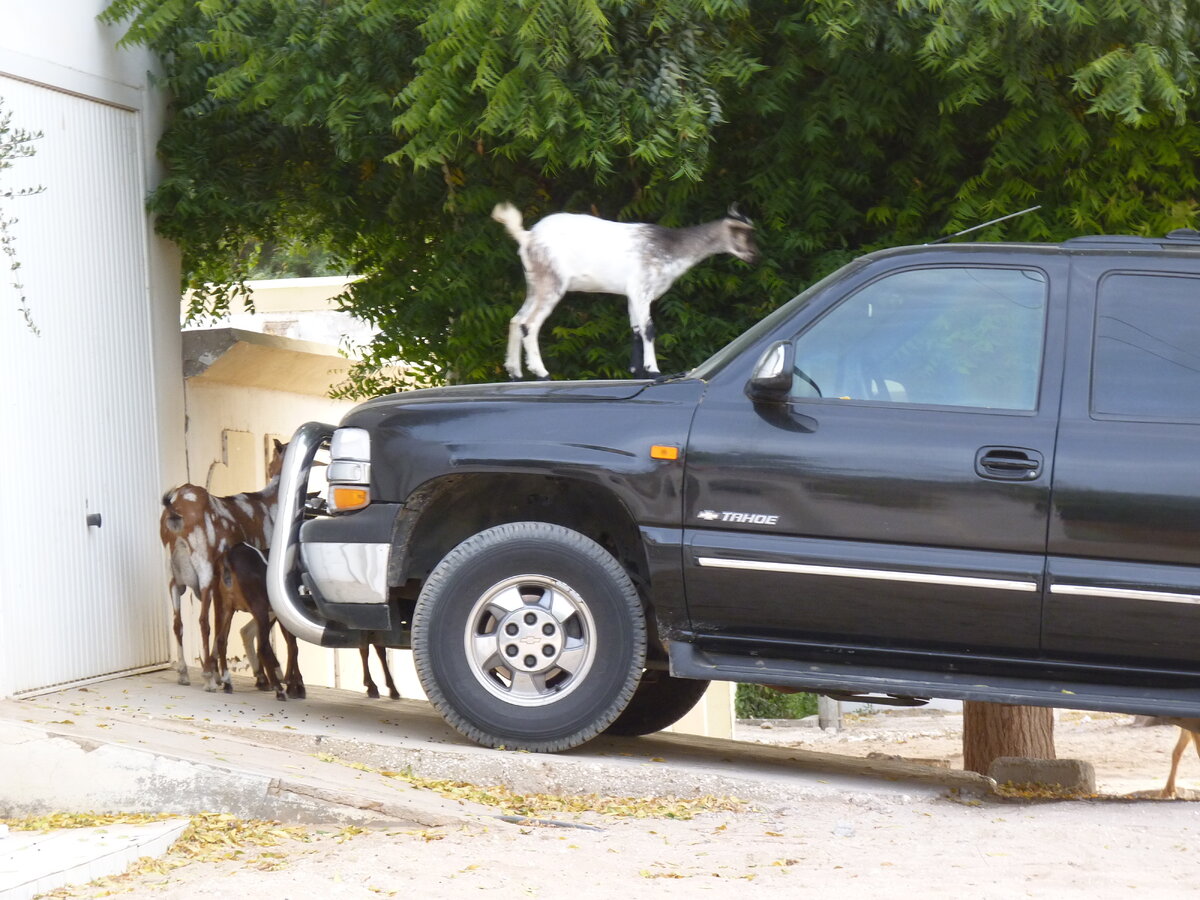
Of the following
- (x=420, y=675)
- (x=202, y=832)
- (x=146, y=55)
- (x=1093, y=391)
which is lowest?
(x=202, y=832)

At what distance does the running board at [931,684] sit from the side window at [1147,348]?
103 centimetres

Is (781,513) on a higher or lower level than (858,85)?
lower

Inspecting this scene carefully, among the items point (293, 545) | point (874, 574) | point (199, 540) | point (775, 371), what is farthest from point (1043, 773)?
point (199, 540)

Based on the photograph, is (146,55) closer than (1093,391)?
No

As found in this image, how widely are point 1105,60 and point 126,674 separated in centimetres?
610

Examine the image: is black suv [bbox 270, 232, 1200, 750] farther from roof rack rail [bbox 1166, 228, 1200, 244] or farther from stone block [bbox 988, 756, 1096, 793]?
stone block [bbox 988, 756, 1096, 793]

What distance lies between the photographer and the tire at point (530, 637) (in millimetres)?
5957

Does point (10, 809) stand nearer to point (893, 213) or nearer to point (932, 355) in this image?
point (932, 355)

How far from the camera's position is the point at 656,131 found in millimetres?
7793

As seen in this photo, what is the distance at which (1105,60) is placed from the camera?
23.2 feet

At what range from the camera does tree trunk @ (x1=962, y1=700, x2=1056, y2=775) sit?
36.3 feet

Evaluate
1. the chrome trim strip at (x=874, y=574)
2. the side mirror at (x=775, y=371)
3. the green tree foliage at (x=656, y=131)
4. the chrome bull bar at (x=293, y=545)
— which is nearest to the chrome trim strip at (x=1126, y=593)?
the chrome trim strip at (x=874, y=574)

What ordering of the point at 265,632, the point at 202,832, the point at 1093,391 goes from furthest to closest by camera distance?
1. the point at 265,632
2. the point at 1093,391
3. the point at 202,832

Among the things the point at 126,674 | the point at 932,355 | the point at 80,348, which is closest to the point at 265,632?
the point at 126,674
